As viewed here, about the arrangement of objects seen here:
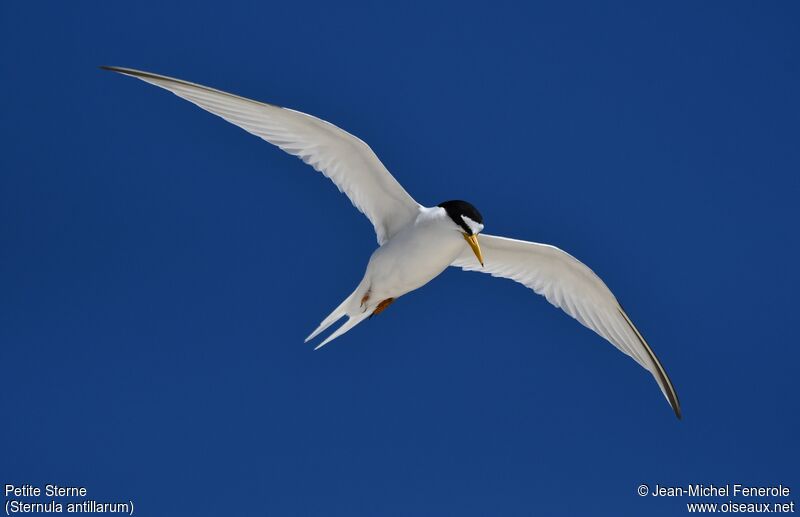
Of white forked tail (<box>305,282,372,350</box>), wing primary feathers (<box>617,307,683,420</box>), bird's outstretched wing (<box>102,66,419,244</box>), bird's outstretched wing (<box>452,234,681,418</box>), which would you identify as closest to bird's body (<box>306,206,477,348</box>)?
white forked tail (<box>305,282,372,350</box>)

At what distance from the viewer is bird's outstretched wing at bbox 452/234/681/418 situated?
661 centimetres

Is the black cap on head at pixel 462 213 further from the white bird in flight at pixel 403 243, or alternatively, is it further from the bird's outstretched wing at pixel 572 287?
the bird's outstretched wing at pixel 572 287

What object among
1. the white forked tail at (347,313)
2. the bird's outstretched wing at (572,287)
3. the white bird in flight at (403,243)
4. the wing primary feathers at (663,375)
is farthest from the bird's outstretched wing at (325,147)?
the wing primary feathers at (663,375)

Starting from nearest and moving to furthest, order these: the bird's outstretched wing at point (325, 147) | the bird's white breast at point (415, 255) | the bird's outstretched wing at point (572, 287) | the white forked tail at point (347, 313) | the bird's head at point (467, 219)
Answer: the bird's outstretched wing at point (325, 147) < the bird's head at point (467, 219) < the bird's white breast at point (415, 255) < the white forked tail at point (347, 313) < the bird's outstretched wing at point (572, 287)

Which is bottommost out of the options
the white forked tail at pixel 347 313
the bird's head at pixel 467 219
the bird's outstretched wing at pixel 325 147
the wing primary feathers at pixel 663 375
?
the wing primary feathers at pixel 663 375

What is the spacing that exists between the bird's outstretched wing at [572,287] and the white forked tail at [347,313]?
2.68 ft

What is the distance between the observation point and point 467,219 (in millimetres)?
5770

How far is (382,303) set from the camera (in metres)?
6.50

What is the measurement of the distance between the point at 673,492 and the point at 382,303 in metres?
2.43

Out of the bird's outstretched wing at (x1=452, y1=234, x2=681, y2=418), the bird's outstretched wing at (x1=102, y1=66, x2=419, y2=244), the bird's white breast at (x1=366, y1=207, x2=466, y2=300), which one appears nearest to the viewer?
the bird's outstretched wing at (x1=102, y1=66, x2=419, y2=244)

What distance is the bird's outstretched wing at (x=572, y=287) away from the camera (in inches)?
260

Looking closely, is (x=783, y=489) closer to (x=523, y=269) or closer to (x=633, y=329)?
(x=633, y=329)

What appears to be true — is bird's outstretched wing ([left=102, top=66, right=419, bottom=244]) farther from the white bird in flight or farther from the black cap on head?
the black cap on head

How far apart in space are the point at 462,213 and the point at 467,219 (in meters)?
0.05
